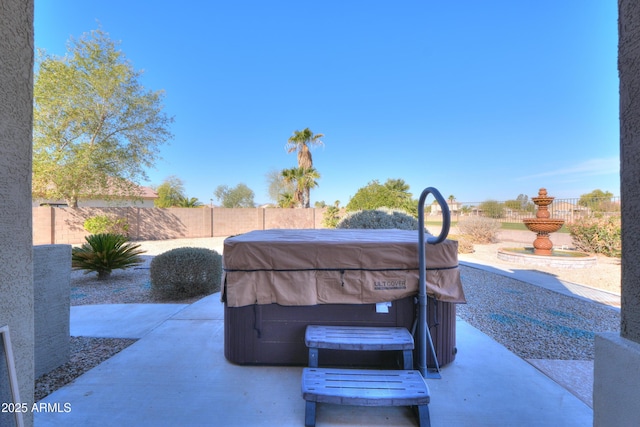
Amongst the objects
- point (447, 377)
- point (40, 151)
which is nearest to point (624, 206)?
point (447, 377)

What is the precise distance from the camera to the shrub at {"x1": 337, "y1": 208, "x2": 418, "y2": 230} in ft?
21.9

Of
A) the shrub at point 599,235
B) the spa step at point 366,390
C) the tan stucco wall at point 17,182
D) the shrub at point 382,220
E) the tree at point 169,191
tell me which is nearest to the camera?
the tan stucco wall at point 17,182

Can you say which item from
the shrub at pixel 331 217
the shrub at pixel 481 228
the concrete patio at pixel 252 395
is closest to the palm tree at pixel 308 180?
the shrub at pixel 331 217

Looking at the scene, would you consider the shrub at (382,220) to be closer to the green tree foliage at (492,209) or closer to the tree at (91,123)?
the green tree foliage at (492,209)

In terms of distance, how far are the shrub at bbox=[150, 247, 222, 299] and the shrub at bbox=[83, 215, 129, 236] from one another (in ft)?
35.7

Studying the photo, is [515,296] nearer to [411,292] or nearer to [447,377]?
[447,377]

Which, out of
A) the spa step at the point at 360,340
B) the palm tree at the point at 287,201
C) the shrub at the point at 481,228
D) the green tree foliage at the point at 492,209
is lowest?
the spa step at the point at 360,340

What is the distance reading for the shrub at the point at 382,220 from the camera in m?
6.68

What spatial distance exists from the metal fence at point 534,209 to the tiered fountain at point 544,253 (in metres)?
1.79

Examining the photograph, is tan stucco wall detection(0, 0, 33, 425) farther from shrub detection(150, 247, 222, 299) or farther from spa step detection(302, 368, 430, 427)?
shrub detection(150, 247, 222, 299)

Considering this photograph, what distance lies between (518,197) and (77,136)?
21582mm

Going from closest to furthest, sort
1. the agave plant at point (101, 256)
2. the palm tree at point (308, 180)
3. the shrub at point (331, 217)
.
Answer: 1. the agave plant at point (101, 256)
2. the shrub at point (331, 217)
3. the palm tree at point (308, 180)

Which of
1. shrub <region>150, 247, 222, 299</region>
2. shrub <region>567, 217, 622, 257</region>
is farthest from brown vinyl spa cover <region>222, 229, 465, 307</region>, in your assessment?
shrub <region>567, 217, 622, 257</region>

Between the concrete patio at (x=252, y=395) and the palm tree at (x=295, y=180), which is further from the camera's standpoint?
the palm tree at (x=295, y=180)
